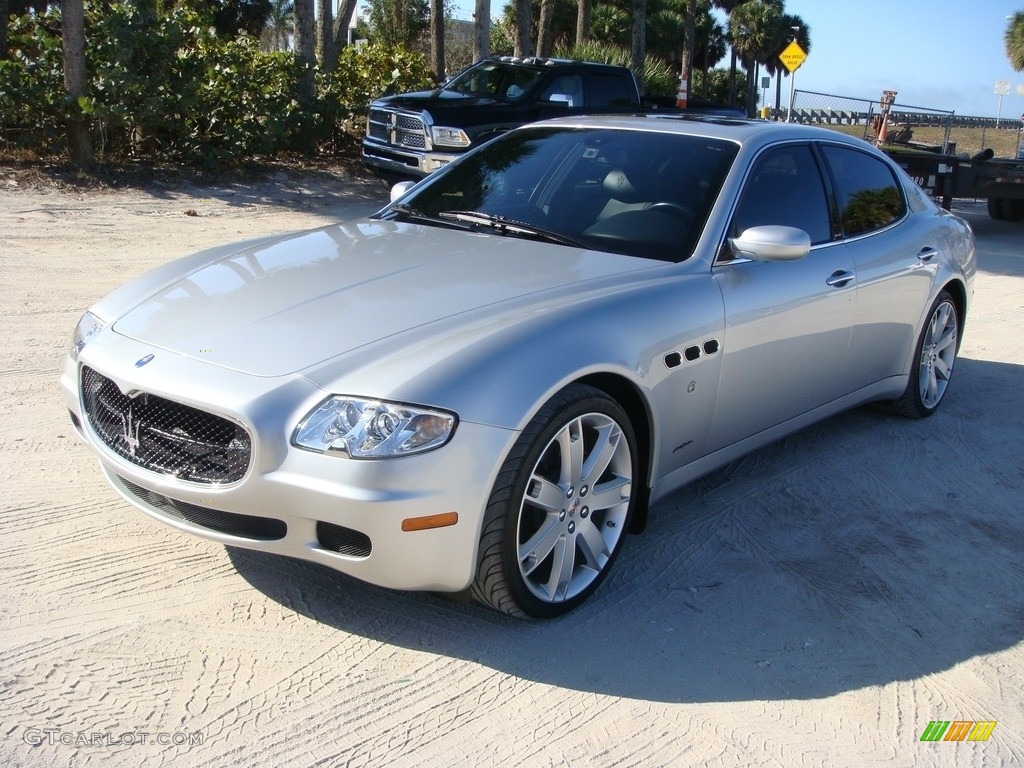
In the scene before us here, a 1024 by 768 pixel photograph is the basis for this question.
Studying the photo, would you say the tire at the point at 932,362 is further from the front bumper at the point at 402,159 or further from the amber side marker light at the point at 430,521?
A: the front bumper at the point at 402,159

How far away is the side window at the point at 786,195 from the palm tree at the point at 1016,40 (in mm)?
54912

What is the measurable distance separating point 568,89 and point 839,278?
10048 millimetres

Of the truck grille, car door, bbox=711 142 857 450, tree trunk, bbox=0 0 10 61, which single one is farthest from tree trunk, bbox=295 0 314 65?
car door, bbox=711 142 857 450

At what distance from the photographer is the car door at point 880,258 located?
4.97 metres

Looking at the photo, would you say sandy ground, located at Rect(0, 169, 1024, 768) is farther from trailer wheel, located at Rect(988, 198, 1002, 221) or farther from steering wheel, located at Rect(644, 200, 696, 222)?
trailer wheel, located at Rect(988, 198, 1002, 221)

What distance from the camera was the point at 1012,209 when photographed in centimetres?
1650

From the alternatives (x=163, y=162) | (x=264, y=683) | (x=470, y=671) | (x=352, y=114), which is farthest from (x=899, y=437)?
(x=352, y=114)

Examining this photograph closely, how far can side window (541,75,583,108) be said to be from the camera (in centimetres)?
1377

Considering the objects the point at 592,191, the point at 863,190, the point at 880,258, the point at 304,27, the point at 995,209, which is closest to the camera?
the point at 592,191

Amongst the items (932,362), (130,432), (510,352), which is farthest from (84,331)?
(932,362)

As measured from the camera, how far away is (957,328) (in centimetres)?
610

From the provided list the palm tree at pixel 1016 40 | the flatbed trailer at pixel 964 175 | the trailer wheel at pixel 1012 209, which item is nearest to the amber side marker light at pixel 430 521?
the flatbed trailer at pixel 964 175

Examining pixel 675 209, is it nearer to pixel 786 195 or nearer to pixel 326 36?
pixel 786 195

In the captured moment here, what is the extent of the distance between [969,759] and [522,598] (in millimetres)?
1385
